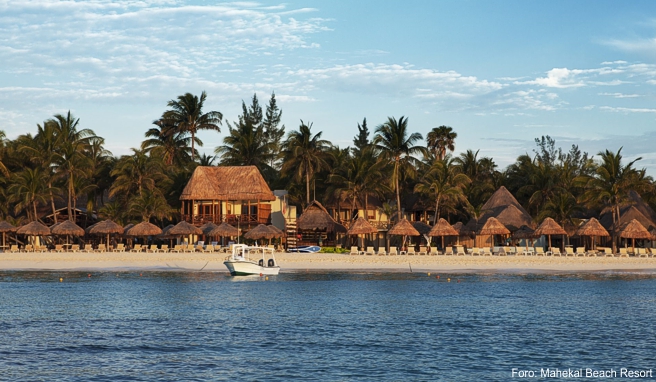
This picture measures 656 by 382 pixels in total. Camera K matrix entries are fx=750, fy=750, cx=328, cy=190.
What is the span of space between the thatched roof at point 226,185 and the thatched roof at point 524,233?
60.1 feet

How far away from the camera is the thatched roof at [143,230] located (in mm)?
51281

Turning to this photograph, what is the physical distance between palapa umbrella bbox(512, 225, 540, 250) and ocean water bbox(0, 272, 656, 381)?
11.8 meters

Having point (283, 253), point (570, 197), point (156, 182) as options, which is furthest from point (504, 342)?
point (156, 182)

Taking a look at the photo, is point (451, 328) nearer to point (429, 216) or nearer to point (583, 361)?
point (583, 361)

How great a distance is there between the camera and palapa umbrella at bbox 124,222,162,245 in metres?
51.3

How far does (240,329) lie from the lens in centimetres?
2372

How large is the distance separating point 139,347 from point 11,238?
4495 centimetres

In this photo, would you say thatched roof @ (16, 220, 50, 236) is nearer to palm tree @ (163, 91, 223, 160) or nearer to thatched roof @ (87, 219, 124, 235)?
thatched roof @ (87, 219, 124, 235)

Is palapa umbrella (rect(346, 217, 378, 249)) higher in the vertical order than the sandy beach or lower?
higher

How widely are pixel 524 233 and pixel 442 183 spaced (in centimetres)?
787

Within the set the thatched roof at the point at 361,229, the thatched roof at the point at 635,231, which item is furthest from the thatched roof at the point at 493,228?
the thatched roof at the point at 635,231

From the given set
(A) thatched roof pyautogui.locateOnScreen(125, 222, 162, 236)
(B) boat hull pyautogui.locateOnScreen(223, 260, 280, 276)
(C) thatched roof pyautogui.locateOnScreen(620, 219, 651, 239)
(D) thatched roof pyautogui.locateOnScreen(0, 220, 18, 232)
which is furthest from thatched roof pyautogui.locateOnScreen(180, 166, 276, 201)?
(C) thatched roof pyautogui.locateOnScreen(620, 219, 651, 239)

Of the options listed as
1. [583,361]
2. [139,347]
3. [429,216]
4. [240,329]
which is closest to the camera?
[583,361]

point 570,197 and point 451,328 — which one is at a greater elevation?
point 570,197
